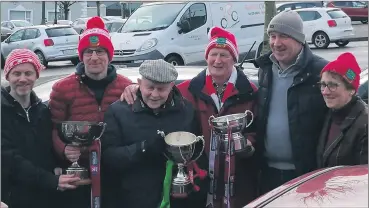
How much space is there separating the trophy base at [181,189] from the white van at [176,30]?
11348 millimetres

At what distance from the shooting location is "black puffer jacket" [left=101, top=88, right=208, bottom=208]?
140 inches

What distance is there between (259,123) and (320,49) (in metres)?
19.3

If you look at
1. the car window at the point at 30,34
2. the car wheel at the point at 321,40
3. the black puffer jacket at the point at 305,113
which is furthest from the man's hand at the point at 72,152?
the car wheel at the point at 321,40

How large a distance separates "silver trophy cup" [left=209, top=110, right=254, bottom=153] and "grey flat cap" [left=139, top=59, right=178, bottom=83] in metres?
0.37

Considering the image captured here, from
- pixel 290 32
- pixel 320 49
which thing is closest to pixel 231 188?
pixel 290 32

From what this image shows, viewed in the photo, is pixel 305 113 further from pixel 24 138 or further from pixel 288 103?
pixel 24 138

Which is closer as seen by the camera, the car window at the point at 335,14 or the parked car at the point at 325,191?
the parked car at the point at 325,191

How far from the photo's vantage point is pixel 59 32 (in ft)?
68.5

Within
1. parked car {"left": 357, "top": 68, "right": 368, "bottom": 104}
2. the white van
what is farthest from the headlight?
parked car {"left": 357, "top": 68, "right": 368, "bottom": 104}

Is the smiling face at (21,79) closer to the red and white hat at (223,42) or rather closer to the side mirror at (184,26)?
the red and white hat at (223,42)

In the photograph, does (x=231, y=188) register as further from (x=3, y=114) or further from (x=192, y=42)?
(x=192, y=42)

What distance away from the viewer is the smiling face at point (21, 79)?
3557 millimetres

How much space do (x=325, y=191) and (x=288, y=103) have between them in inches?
52.8

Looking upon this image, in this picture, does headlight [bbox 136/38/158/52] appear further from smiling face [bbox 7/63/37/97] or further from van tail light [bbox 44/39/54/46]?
smiling face [bbox 7/63/37/97]
